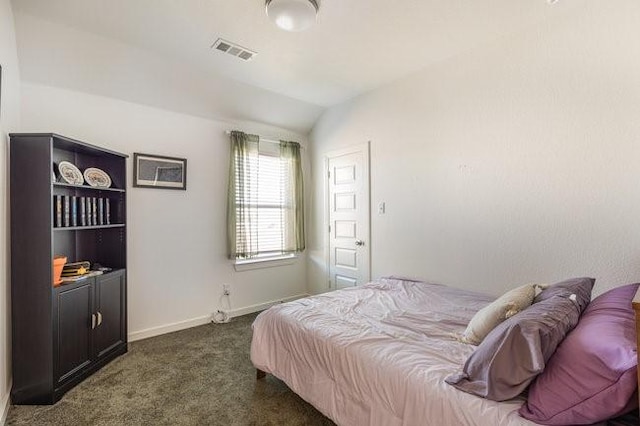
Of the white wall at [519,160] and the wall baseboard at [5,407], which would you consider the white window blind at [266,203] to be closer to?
the white wall at [519,160]

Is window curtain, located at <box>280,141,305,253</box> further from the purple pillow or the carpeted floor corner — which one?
the purple pillow

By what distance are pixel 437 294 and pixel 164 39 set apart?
318 centimetres

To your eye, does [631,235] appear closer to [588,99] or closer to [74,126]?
[588,99]

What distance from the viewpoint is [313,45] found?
2.74 m

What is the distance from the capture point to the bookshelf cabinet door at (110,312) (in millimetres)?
2592

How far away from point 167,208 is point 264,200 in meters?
1.21

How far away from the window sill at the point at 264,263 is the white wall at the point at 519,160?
1342mm

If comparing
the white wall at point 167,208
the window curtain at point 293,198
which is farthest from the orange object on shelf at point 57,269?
the window curtain at point 293,198

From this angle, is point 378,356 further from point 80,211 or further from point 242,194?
point 242,194

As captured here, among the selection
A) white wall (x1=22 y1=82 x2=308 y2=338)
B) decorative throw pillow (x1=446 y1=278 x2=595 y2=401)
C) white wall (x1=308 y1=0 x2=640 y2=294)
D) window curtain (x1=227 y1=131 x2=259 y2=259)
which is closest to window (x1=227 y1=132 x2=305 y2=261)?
window curtain (x1=227 y1=131 x2=259 y2=259)

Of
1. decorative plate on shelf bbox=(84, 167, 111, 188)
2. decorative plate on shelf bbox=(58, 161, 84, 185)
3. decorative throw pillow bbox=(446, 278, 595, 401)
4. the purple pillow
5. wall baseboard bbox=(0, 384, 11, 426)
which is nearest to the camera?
the purple pillow

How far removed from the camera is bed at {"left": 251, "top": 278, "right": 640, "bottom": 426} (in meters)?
1.28

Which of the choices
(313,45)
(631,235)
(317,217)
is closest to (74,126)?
(313,45)

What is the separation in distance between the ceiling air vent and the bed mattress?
7.40ft
